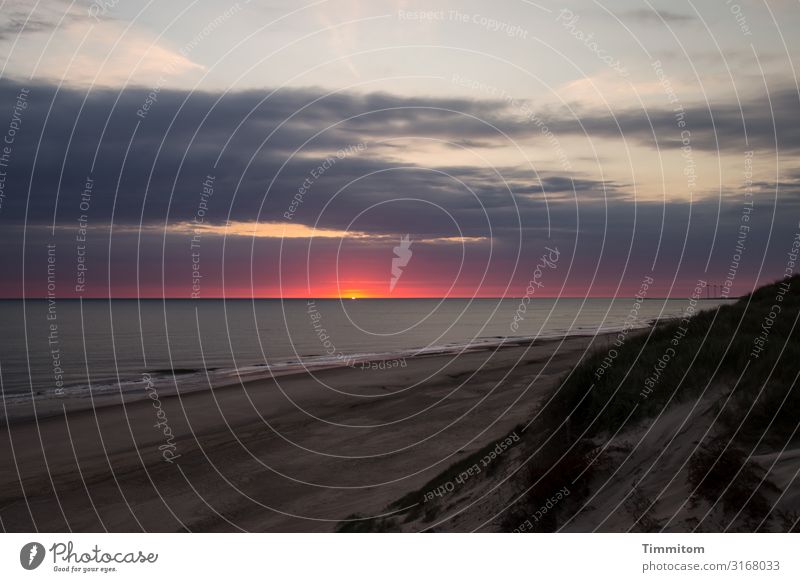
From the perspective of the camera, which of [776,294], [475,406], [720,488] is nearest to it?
[720,488]

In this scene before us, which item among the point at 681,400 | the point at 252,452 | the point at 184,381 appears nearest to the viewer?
the point at 681,400

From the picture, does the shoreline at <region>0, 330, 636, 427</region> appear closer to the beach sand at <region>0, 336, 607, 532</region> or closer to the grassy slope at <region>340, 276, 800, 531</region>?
the beach sand at <region>0, 336, 607, 532</region>

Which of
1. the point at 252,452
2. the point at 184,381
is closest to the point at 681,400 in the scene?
the point at 252,452

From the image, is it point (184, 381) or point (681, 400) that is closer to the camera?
point (681, 400)

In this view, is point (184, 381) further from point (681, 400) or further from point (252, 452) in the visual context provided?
point (681, 400)

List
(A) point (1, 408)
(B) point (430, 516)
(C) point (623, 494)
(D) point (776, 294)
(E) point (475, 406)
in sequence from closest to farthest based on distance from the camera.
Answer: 1. (C) point (623, 494)
2. (B) point (430, 516)
3. (D) point (776, 294)
4. (E) point (475, 406)
5. (A) point (1, 408)

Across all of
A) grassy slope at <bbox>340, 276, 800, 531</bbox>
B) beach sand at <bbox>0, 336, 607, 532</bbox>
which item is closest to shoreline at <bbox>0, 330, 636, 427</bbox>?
beach sand at <bbox>0, 336, 607, 532</bbox>
